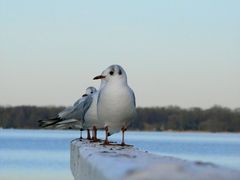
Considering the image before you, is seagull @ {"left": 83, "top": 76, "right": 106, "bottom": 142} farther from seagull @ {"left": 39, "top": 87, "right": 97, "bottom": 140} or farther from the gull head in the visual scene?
the gull head

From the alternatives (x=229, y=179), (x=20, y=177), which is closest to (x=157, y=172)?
(x=229, y=179)

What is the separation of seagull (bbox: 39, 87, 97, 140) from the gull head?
3054 millimetres

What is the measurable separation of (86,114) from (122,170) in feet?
22.0

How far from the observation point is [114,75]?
6797 millimetres

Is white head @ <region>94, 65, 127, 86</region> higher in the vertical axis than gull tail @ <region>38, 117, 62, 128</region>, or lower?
higher

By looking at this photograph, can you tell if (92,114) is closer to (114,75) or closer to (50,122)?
(114,75)

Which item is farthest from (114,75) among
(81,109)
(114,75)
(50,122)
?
(50,122)

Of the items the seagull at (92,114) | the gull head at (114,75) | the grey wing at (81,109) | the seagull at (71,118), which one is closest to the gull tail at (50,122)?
the seagull at (71,118)

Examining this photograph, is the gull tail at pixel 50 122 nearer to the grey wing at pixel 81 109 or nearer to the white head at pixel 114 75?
the grey wing at pixel 81 109

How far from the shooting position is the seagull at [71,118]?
10.5 meters

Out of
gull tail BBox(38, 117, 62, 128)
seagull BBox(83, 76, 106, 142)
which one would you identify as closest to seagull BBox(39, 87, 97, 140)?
gull tail BBox(38, 117, 62, 128)

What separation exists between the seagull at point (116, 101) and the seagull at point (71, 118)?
3.13m

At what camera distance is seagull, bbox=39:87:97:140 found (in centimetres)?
1048

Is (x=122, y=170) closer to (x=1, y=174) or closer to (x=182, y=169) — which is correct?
(x=182, y=169)
